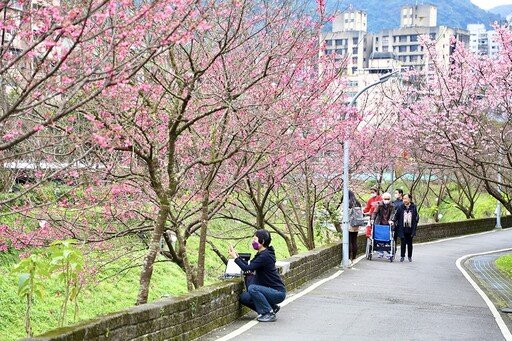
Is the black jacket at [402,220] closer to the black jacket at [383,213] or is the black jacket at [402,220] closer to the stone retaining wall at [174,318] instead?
the black jacket at [383,213]

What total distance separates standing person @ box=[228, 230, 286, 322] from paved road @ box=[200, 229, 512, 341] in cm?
24

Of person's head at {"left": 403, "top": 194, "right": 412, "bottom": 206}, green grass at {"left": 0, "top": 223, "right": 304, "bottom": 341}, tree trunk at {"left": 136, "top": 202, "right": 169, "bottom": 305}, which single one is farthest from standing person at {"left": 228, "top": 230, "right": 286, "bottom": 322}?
→ person's head at {"left": 403, "top": 194, "right": 412, "bottom": 206}

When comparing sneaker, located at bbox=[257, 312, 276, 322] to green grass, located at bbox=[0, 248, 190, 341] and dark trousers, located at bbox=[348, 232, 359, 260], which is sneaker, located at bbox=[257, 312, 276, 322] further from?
dark trousers, located at bbox=[348, 232, 359, 260]

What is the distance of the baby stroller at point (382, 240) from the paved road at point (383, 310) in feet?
3.32

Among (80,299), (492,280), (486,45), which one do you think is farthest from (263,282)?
(486,45)

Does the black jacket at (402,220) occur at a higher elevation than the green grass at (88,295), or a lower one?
higher

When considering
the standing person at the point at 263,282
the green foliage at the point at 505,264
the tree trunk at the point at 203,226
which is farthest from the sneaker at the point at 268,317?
the green foliage at the point at 505,264

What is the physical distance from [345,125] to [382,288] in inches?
149

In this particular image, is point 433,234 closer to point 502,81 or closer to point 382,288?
point 502,81

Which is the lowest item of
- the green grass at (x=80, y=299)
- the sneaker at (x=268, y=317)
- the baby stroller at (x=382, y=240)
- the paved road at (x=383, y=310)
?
the green grass at (x=80, y=299)

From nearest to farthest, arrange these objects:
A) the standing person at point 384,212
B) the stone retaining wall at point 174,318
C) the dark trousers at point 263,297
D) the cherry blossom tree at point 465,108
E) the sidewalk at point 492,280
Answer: the stone retaining wall at point 174,318 → the dark trousers at point 263,297 → the sidewalk at point 492,280 → the cherry blossom tree at point 465,108 → the standing person at point 384,212

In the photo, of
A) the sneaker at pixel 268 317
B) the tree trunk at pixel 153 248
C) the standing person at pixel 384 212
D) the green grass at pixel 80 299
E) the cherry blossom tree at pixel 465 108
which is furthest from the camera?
the standing person at pixel 384 212

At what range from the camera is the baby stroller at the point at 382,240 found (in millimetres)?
24844

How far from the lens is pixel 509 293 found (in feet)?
63.3
